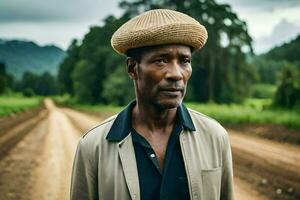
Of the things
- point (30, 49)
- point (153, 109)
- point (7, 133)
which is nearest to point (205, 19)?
point (30, 49)

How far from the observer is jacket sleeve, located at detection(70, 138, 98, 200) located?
7.00 ft

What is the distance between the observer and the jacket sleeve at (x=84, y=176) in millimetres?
2133

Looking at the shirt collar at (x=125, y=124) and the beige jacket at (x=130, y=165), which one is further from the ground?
the shirt collar at (x=125, y=124)

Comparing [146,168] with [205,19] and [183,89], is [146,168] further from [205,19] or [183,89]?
[205,19]

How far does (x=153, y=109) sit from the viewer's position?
2.25m

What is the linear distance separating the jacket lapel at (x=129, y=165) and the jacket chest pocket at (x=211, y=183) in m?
0.28

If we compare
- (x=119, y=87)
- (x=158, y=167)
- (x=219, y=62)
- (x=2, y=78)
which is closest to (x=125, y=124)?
(x=158, y=167)

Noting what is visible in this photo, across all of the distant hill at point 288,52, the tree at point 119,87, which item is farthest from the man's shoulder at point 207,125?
the tree at point 119,87

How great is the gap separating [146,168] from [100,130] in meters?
0.28

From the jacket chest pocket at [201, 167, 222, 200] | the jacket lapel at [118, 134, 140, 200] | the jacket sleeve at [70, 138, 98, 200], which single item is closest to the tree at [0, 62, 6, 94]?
the jacket sleeve at [70, 138, 98, 200]

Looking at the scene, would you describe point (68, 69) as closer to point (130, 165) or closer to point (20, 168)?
point (20, 168)

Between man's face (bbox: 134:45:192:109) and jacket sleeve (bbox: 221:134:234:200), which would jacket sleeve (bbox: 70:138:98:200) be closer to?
man's face (bbox: 134:45:192:109)

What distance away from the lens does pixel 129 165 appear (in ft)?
6.78

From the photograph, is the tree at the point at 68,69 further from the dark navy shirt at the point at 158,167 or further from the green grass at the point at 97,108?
the dark navy shirt at the point at 158,167
